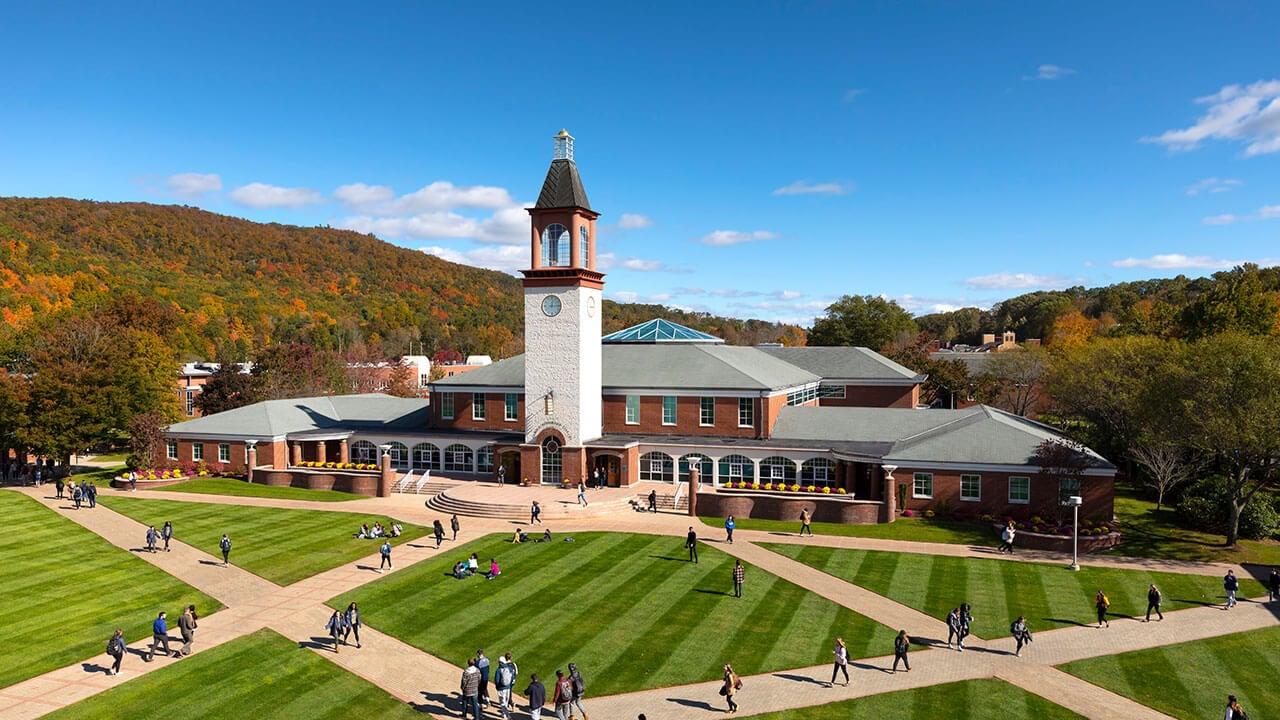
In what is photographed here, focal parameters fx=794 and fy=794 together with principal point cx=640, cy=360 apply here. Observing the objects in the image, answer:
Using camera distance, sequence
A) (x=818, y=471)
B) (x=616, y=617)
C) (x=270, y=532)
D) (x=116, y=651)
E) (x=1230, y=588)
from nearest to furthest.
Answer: (x=116, y=651) → (x=616, y=617) → (x=1230, y=588) → (x=270, y=532) → (x=818, y=471)

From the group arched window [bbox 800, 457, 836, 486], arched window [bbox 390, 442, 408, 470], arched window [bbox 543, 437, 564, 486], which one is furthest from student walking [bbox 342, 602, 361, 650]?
arched window [bbox 390, 442, 408, 470]

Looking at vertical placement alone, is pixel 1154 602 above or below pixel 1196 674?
above

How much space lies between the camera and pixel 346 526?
3969cm

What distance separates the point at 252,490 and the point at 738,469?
99.0 ft

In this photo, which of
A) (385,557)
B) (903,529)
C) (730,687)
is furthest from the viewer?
(903,529)

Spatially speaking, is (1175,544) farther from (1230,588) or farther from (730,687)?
(730,687)

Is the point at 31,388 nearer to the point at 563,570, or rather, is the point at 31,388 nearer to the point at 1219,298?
the point at 563,570

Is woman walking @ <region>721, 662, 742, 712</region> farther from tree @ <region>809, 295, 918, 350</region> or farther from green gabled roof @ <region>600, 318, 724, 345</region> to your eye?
tree @ <region>809, 295, 918, 350</region>

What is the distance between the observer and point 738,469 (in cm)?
4806

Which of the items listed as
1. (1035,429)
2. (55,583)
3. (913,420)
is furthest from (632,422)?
(55,583)

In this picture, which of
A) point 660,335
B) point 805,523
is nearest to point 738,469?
point 805,523

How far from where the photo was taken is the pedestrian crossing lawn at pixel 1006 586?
27.2 meters

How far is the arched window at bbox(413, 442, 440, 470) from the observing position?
2158 inches

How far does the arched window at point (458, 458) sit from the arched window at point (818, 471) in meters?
22.5
